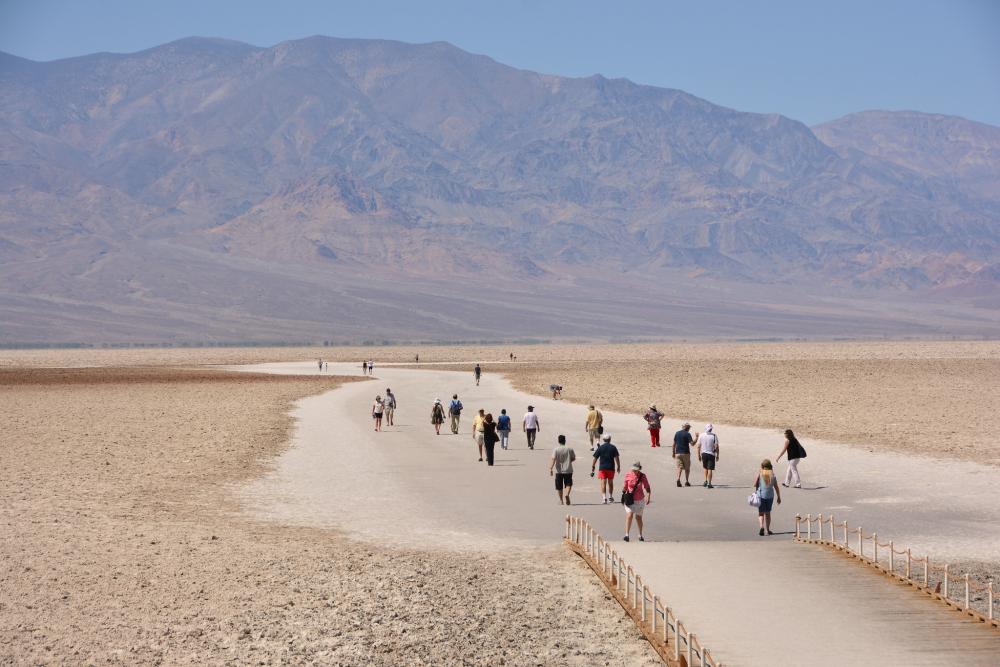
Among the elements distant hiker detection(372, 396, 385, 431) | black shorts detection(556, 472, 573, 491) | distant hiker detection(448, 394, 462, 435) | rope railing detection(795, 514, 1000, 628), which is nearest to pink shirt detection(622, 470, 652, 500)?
rope railing detection(795, 514, 1000, 628)

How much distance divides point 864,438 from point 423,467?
12917mm

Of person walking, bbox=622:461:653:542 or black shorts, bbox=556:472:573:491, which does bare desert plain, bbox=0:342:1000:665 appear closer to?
person walking, bbox=622:461:653:542

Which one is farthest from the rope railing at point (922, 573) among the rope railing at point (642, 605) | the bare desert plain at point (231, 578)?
the bare desert plain at point (231, 578)

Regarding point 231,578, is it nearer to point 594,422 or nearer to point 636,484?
point 636,484

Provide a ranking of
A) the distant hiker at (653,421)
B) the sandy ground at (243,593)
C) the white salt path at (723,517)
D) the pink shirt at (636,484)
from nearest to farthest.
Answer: the white salt path at (723,517) → the sandy ground at (243,593) → the pink shirt at (636,484) → the distant hiker at (653,421)

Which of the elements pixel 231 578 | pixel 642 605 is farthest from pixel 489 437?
pixel 642 605

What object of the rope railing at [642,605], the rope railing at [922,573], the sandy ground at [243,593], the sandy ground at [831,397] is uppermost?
the sandy ground at [831,397]

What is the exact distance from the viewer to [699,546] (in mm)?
16562

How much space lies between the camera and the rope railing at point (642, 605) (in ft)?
35.8

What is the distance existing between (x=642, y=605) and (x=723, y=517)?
712 centimetres

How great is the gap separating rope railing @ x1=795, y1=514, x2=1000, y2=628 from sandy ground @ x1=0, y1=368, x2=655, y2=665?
370 cm

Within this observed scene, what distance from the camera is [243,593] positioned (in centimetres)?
1426

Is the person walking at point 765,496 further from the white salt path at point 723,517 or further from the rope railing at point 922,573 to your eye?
the rope railing at point 922,573

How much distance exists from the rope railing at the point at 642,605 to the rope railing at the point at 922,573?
320 centimetres
